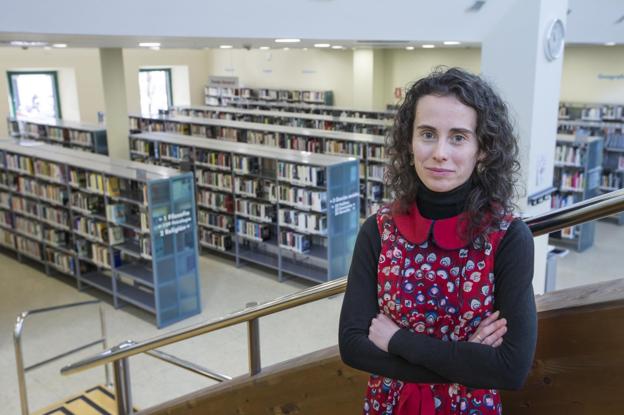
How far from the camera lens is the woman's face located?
1352mm

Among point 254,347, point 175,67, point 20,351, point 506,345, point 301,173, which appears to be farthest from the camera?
point 175,67

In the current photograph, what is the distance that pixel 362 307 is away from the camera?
1.47 m

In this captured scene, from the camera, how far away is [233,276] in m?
9.08

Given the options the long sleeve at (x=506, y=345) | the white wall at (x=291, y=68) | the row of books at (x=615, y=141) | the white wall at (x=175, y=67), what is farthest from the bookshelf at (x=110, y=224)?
the white wall at (x=291, y=68)

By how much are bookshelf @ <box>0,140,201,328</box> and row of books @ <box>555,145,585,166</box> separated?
6688mm

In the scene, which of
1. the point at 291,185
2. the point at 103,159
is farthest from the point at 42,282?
the point at 291,185

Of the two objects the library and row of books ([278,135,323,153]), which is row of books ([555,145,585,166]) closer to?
the library

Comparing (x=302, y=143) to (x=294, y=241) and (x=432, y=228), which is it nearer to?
(x=294, y=241)

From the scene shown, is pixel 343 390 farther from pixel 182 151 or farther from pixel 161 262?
pixel 182 151

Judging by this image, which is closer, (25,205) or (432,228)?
(432,228)

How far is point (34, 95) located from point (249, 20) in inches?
483

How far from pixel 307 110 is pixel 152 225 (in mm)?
10520

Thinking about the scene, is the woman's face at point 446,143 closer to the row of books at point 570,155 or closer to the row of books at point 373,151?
the row of books at point 373,151

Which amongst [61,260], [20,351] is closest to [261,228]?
[61,260]
